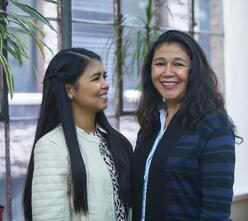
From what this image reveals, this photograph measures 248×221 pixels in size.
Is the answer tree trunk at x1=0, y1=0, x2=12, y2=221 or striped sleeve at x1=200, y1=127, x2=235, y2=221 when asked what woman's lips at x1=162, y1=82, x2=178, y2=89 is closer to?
striped sleeve at x1=200, y1=127, x2=235, y2=221

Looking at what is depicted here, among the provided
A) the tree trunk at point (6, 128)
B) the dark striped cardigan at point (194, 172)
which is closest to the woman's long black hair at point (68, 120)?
the dark striped cardigan at point (194, 172)

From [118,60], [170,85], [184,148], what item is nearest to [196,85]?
[170,85]

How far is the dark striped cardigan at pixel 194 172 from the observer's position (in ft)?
4.29

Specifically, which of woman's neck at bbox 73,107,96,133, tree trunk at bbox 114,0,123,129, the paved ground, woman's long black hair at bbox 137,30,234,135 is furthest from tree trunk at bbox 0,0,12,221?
woman's long black hair at bbox 137,30,234,135

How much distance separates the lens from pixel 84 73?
1.45 m

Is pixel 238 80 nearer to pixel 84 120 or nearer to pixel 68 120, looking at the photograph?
pixel 84 120

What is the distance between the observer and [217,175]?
4.27 ft

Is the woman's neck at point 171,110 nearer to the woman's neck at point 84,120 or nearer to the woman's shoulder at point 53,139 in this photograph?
the woman's neck at point 84,120

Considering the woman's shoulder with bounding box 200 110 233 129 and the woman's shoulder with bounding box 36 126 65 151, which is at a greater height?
the woman's shoulder with bounding box 200 110 233 129

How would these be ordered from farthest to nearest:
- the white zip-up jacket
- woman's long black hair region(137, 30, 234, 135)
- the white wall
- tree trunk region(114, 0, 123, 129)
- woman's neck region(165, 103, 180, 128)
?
1. the white wall
2. tree trunk region(114, 0, 123, 129)
3. woman's neck region(165, 103, 180, 128)
4. woman's long black hair region(137, 30, 234, 135)
5. the white zip-up jacket

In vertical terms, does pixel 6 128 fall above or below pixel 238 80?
below

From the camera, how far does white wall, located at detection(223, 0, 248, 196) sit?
350 centimetres

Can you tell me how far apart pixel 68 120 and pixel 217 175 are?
496 millimetres

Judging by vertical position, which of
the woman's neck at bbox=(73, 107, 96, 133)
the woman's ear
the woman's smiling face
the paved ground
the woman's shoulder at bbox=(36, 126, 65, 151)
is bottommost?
the paved ground
